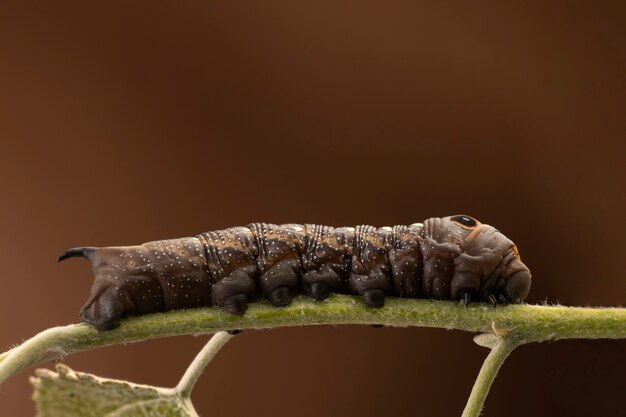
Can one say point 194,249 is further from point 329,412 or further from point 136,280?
point 329,412

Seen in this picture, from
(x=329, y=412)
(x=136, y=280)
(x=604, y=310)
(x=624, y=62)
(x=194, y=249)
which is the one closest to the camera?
(x=604, y=310)

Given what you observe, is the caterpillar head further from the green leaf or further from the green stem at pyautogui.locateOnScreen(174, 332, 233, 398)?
the green leaf

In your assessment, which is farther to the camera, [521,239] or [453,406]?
[453,406]

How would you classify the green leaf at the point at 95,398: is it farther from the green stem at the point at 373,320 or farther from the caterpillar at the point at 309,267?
the caterpillar at the point at 309,267

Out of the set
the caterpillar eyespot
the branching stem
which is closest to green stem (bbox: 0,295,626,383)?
the branching stem

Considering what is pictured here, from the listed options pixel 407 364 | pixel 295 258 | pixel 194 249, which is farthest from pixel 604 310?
pixel 407 364

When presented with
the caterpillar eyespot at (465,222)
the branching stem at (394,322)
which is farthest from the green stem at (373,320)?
the caterpillar eyespot at (465,222)

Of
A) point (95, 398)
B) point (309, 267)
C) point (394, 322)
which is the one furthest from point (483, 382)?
point (95, 398)
